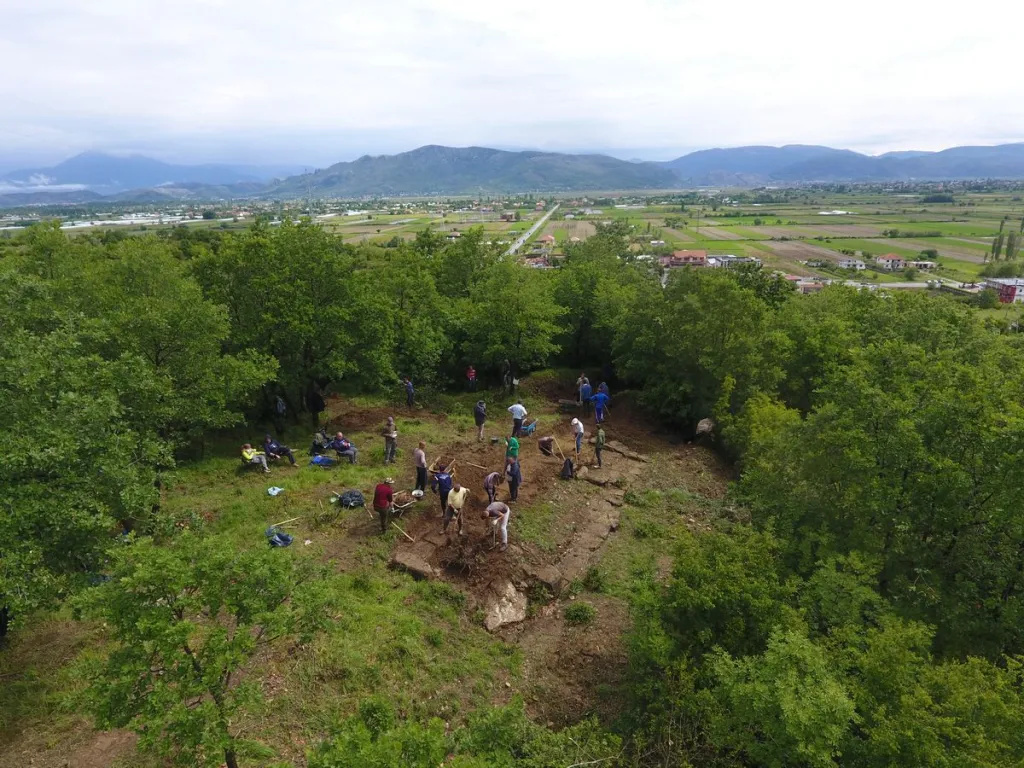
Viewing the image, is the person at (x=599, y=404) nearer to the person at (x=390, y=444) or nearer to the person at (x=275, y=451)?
the person at (x=390, y=444)

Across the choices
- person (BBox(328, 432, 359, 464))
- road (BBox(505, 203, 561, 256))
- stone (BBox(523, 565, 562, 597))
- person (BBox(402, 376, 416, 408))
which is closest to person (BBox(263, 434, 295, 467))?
person (BBox(328, 432, 359, 464))

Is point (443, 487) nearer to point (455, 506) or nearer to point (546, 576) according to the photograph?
point (455, 506)

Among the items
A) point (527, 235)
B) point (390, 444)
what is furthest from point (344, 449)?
point (527, 235)

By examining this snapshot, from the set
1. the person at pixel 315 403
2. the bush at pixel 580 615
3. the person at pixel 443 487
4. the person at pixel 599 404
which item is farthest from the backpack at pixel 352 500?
the person at pixel 599 404

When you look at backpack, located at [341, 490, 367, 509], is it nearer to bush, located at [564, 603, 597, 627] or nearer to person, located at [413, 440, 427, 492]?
person, located at [413, 440, 427, 492]

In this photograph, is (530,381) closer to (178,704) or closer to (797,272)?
(178,704)

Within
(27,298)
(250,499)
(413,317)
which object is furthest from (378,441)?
(27,298)
